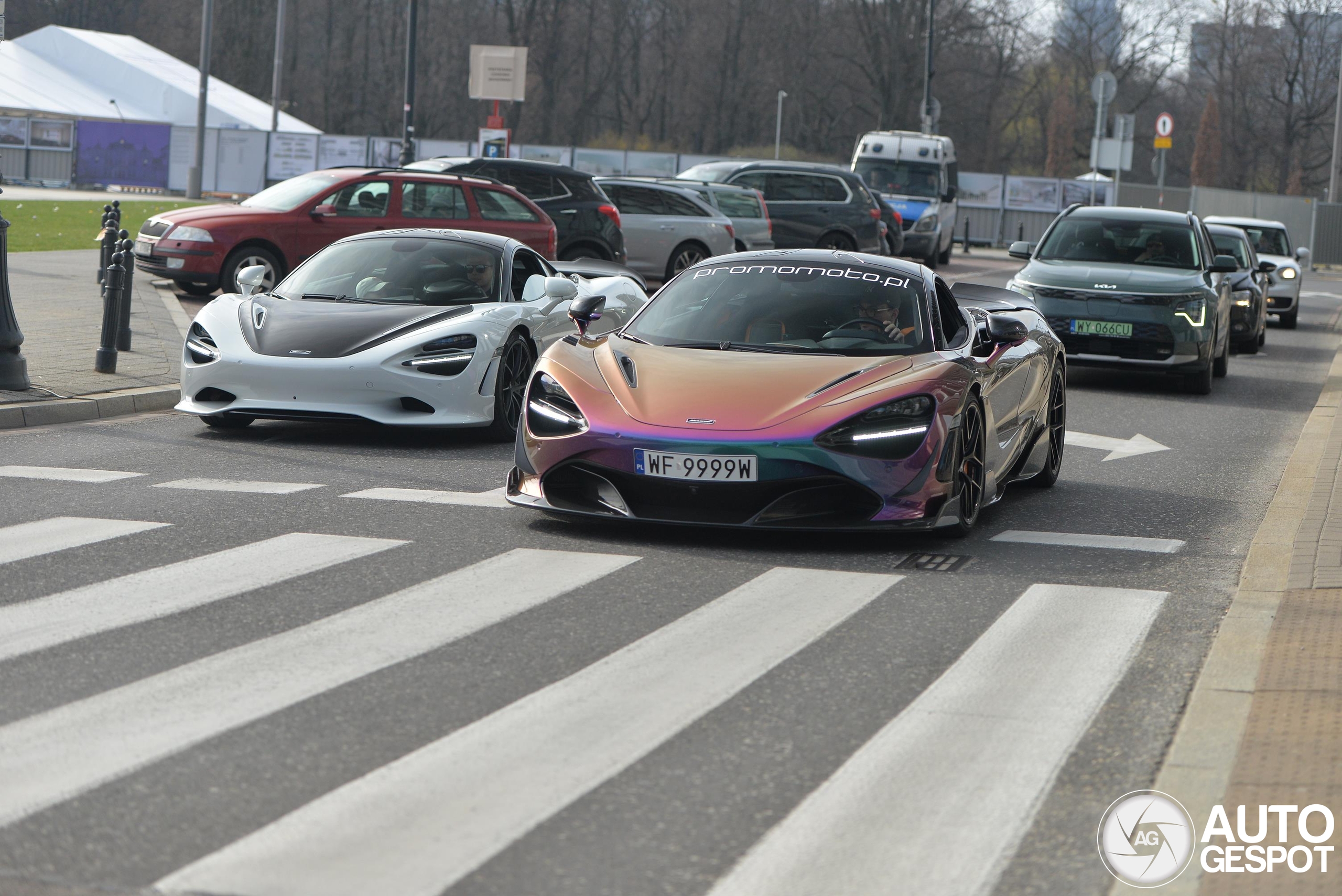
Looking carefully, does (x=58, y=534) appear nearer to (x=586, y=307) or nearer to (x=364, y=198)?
(x=586, y=307)

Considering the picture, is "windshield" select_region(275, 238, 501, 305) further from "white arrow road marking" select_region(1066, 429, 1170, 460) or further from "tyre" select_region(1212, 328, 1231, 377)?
"tyre" select_region(1212, 328, 1231, 377)

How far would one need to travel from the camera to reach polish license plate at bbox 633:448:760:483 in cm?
706

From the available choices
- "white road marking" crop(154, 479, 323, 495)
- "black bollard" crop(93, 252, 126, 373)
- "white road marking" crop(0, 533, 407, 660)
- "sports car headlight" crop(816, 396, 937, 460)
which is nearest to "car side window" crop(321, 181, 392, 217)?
"black bollard" crop(93, 252, 126, 373)

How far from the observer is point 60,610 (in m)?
5.68

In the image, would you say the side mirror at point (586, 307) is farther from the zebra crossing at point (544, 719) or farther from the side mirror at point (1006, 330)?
the zebra crossing at point (544, 719)

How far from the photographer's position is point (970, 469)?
779cm

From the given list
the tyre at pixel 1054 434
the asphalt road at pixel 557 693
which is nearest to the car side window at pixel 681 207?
the tyre at pixel 1054 434

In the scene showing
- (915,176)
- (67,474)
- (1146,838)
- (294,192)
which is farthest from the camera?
(915,176)

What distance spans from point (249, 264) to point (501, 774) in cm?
1631

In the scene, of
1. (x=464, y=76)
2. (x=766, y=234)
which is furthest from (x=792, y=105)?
(x=766, y=234)

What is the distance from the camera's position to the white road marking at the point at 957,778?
3.54 m

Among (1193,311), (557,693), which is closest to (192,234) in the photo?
(1193,311)

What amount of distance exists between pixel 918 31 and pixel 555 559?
7255 centimetres

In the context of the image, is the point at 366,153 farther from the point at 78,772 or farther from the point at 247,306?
the point at 78,772
